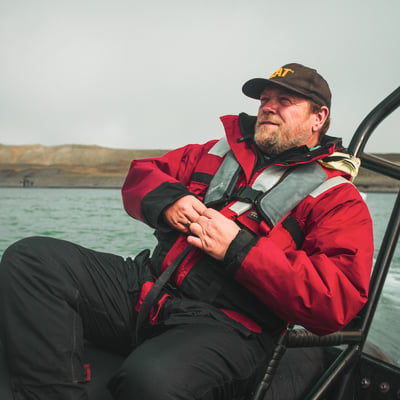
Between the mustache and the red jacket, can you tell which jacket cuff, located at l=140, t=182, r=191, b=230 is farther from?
the mustache

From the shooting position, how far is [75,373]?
3.05 feet

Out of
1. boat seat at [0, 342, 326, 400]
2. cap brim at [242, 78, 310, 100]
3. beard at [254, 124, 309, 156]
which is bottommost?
boat seat at [0, 342, 326, 400]

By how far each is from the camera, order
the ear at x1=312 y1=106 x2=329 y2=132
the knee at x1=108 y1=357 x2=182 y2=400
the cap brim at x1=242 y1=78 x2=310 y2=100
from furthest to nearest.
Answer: the ear at x1=312 y1=106 x2=329 y2=132 < the cap brim at x1=242 y1=78 x2=310 y2=100 < the knee at x1=108 y1=357 x2=182 y2=400

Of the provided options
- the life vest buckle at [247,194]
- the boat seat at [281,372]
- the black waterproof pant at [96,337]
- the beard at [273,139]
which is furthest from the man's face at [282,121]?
the boat seat at [281,372]

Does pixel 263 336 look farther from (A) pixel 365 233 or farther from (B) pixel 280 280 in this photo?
(A) pixel 365 233

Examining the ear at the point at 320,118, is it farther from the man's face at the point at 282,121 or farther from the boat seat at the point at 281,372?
the boat seat at the point at 281,372

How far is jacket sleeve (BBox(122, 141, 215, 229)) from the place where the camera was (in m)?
1.23

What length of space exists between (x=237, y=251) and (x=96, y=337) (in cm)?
50

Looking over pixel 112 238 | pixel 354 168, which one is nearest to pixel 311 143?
pixel 354 168

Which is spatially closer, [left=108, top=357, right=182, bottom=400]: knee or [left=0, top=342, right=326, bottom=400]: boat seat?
[left=108, top=357, right=182, bottom=400]: knee

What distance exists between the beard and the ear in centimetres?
13

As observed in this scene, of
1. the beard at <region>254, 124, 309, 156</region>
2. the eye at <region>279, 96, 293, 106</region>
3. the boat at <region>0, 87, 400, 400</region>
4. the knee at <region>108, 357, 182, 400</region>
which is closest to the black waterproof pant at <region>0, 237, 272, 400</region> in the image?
the knee at <region>108, 357, 182, 400</region>

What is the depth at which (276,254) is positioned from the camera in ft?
3.37

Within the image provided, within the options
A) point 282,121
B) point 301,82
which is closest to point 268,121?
point 282,121
